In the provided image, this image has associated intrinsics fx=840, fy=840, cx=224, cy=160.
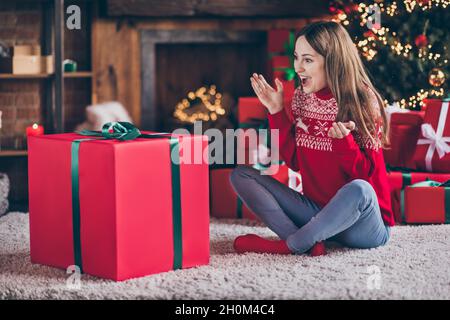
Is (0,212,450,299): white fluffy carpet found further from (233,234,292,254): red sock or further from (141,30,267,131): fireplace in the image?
(141,30,267,131): fireplace

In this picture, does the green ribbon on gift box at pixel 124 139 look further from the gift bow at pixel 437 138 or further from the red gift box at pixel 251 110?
the gift bow at pixel 437 138

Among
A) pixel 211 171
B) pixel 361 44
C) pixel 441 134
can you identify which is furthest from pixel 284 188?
pixel 361 44

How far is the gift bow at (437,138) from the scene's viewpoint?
3660 mm

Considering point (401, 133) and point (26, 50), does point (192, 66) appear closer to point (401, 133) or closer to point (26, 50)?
point (26, 50)

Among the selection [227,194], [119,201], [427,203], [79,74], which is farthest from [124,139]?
[79,74]

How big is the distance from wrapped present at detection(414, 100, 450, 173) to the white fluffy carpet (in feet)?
2.08

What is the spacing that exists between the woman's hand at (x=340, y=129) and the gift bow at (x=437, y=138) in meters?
1.05

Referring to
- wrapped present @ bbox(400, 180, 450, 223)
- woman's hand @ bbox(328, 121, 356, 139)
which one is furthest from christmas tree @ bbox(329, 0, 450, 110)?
woman's hand @ bbox(328, 121, 356, 139)

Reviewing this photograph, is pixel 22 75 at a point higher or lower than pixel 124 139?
higher

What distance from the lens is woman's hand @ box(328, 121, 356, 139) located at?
8.79 ft

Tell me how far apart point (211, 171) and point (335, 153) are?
96 centimetres

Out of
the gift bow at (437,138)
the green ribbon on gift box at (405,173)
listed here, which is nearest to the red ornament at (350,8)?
the gift bow at (437,138)

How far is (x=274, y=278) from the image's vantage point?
255cm

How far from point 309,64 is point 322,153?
1.01ft
